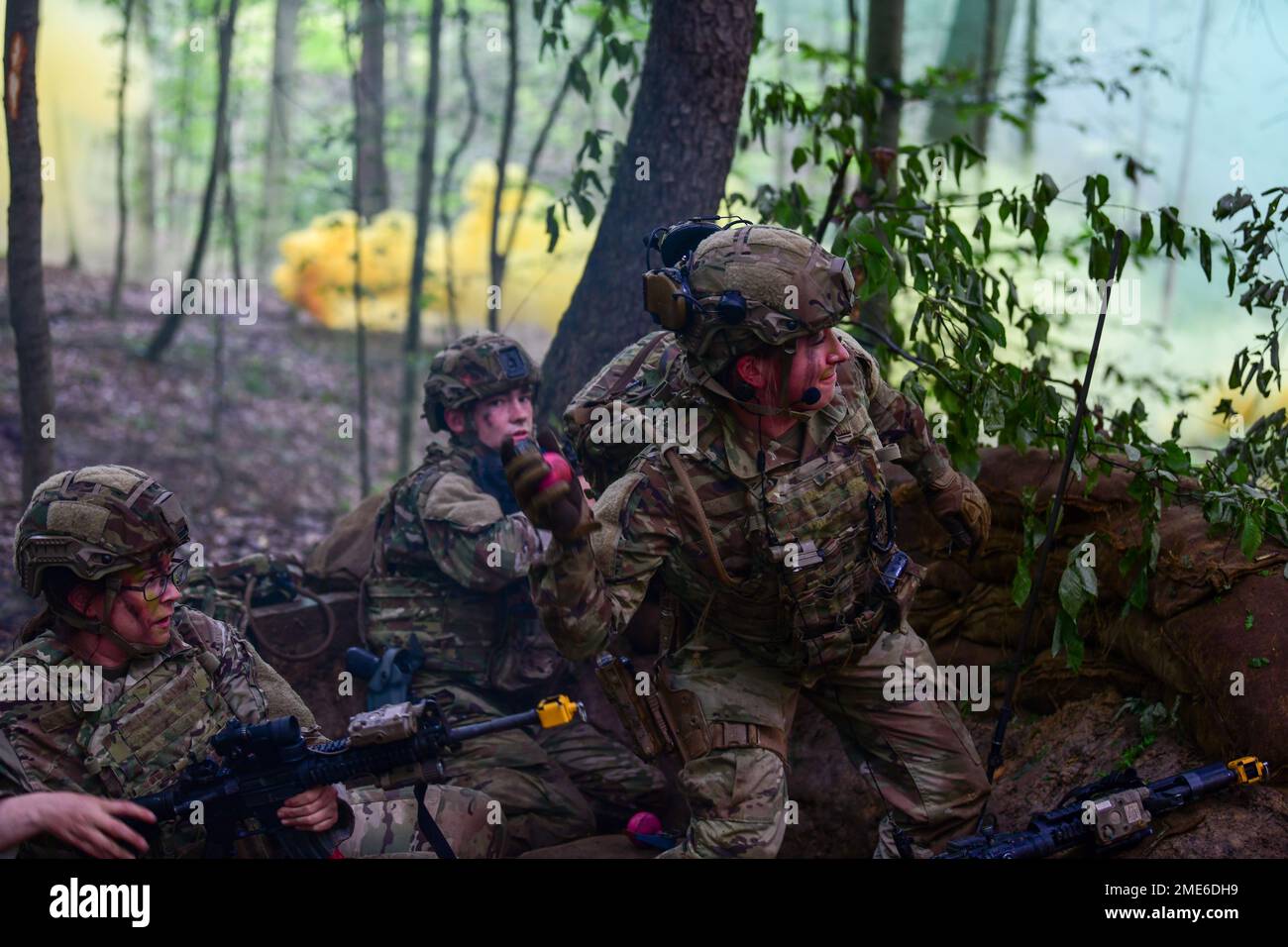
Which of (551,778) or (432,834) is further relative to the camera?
(551,778)

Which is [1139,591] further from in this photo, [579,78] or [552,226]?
[579,78]

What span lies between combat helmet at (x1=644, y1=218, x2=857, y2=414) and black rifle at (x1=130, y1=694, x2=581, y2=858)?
1258 mm

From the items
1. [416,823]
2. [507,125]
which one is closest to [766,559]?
[416,823]

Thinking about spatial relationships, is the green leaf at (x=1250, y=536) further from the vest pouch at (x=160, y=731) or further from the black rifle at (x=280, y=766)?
the vest pouch at (x=160, y=731)

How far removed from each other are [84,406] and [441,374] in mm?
6894

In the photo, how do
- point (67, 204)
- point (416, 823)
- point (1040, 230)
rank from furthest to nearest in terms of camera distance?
1. point (67, 204)
2. point (1040, 230)
3. point (416, 823)

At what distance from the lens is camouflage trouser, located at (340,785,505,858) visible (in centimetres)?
406

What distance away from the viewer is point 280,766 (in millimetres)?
3604

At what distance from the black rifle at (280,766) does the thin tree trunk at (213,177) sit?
291 inches

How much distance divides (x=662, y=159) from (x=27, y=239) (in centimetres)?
313
